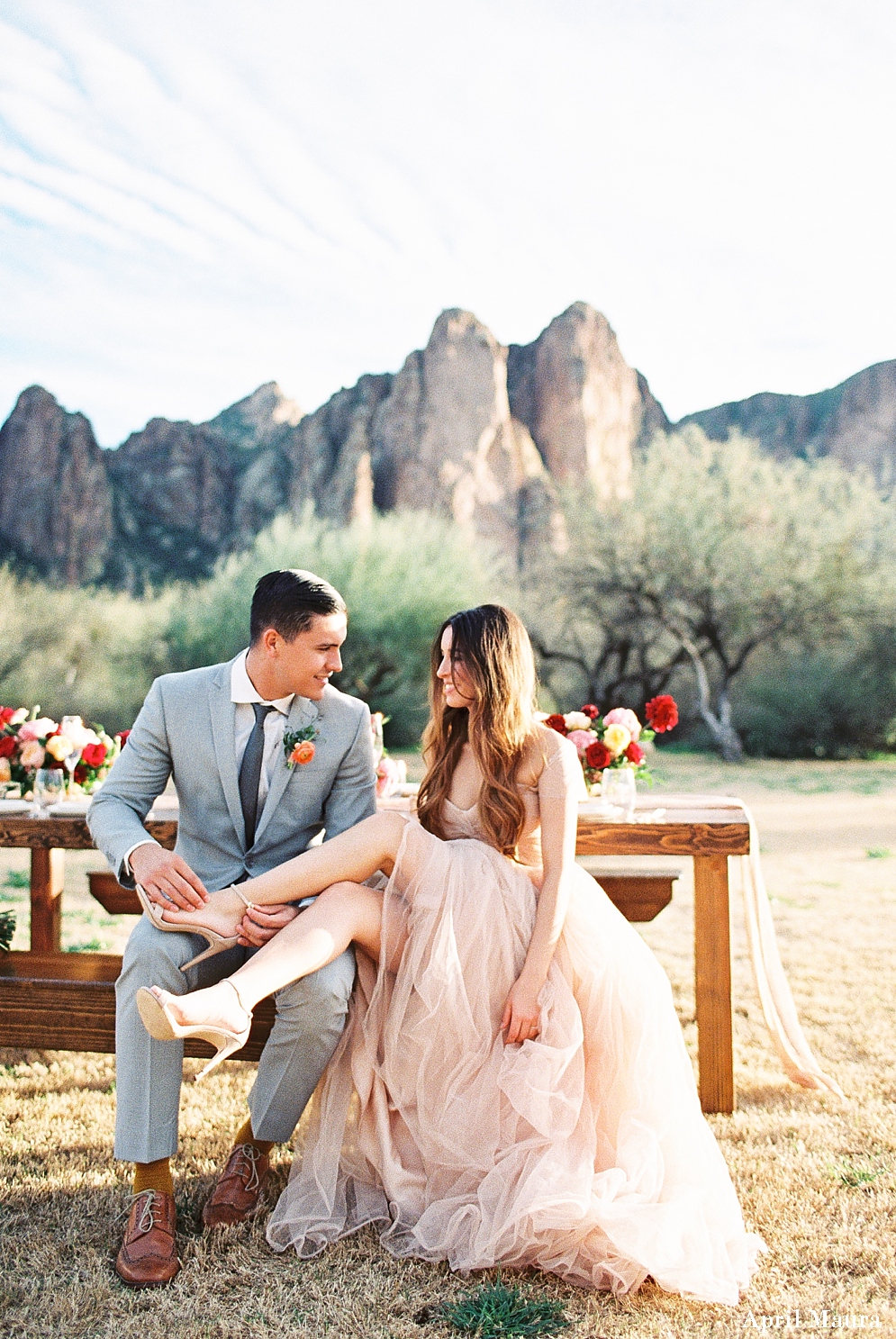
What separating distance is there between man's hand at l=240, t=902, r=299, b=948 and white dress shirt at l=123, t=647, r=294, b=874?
19.2 inches

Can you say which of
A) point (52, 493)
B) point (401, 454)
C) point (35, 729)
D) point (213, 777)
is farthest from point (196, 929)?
point (52, 493)

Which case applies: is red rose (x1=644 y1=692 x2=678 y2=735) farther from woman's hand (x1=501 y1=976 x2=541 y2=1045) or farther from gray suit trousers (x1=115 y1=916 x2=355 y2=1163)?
gray suit trousers (x1=115 y1=916 x2=355 y2=1163)

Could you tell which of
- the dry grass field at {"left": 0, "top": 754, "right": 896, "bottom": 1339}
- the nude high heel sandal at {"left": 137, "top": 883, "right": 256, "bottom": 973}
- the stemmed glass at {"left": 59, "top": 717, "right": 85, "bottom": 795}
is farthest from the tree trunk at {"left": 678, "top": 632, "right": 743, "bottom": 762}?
the nude high heel sandal at {"left": 137, "top": 883, "right": 256, "bottom": 973}

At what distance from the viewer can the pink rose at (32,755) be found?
4.04 m

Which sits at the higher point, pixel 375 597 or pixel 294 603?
pixel 375 597

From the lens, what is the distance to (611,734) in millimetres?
3881

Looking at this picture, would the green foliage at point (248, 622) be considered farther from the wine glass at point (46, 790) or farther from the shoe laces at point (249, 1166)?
the shoe laces at point (249, 1166)

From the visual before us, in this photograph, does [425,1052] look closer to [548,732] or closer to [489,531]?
[548,732]

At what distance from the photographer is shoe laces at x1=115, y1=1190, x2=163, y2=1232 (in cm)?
252

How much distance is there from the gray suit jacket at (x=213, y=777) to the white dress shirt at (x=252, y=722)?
0.08 feet

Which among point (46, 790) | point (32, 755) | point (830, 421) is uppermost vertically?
point (830, 421)

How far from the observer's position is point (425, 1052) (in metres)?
2.65

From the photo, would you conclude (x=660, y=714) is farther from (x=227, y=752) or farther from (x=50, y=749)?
(x=50, y=749)

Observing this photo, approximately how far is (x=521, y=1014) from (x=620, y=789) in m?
1.24
